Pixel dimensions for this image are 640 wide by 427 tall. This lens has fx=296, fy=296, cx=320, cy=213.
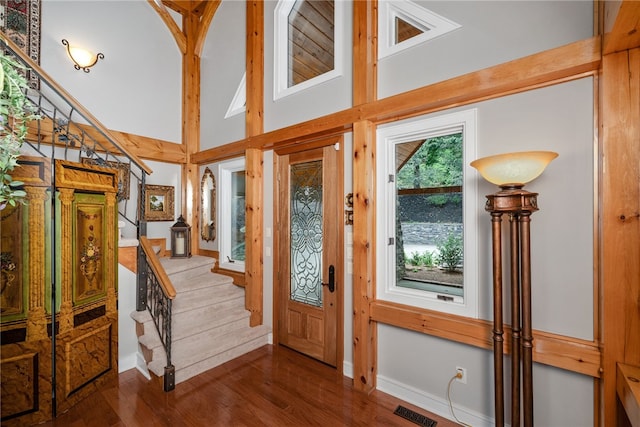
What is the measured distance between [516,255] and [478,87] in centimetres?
119

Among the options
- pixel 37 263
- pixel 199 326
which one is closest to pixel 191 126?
pixel 37 263

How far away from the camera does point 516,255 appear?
1824 millimetres

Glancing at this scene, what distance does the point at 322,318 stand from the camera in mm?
3141

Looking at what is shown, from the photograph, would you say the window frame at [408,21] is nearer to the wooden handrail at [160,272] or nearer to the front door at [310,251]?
the front door at [310,251]

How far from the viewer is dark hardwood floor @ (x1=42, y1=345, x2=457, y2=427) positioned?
89.4 inches

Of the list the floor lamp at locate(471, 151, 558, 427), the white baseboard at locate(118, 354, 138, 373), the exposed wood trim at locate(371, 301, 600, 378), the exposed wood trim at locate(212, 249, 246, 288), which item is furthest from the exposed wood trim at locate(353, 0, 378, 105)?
the white baseboard at locate(118, 354, 138, 373)

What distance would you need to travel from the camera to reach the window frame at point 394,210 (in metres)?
2.22

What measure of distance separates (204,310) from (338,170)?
7.14ft

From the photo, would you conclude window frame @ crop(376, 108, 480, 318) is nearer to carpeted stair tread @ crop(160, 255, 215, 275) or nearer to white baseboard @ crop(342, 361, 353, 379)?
white baseboard @ crop(342, 361, 353, 379)

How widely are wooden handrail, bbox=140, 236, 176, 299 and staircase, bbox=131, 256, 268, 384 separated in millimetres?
513

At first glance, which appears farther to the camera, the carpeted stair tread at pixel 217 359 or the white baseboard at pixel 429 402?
the carpeted stair tread at pixel 217 359

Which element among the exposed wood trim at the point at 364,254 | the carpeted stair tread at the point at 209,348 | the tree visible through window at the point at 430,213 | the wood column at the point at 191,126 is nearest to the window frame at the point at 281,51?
the exposed wood trim at the point at 364,254

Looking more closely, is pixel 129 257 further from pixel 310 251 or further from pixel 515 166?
pixel 515 166

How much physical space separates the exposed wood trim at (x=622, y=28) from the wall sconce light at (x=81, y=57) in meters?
4.85
